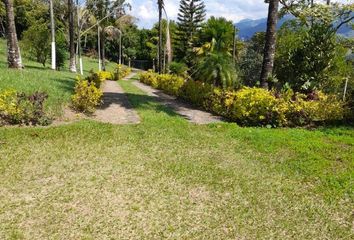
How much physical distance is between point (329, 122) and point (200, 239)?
936 centimetres

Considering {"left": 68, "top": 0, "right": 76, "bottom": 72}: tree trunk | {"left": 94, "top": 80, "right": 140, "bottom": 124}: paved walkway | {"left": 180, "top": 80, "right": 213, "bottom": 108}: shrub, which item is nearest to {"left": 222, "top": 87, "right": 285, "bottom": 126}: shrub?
{"left": 180, "top": 80, "right": 213, "bottom": 108}: shrub

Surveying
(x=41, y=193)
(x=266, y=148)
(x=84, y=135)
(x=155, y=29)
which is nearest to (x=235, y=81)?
(x=266, y=148)

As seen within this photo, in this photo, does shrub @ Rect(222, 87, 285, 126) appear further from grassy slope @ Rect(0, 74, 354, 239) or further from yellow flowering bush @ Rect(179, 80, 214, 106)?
yellow flowering bush @ Rect(179, 80, 214, 106)

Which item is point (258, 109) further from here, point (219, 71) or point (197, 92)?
point (197, 92)

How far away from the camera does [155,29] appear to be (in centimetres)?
7869

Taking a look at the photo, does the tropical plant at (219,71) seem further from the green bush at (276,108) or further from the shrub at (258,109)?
the shrub at (258,109)

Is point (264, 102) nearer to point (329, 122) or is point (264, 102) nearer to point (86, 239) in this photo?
point (329, 122)

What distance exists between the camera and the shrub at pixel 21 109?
10.4m

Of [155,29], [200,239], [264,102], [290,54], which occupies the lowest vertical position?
[200,239]

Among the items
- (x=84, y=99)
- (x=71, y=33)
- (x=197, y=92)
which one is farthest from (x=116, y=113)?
(x=71, y=33)

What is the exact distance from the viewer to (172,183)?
7500 mm

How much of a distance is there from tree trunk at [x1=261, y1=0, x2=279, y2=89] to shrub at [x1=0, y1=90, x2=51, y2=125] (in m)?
7.96

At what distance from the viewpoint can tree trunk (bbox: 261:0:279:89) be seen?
536 inches

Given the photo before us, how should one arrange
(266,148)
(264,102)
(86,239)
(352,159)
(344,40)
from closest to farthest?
(86,239) → (352,159) → (266,148) → (264,102) → (344,40)
